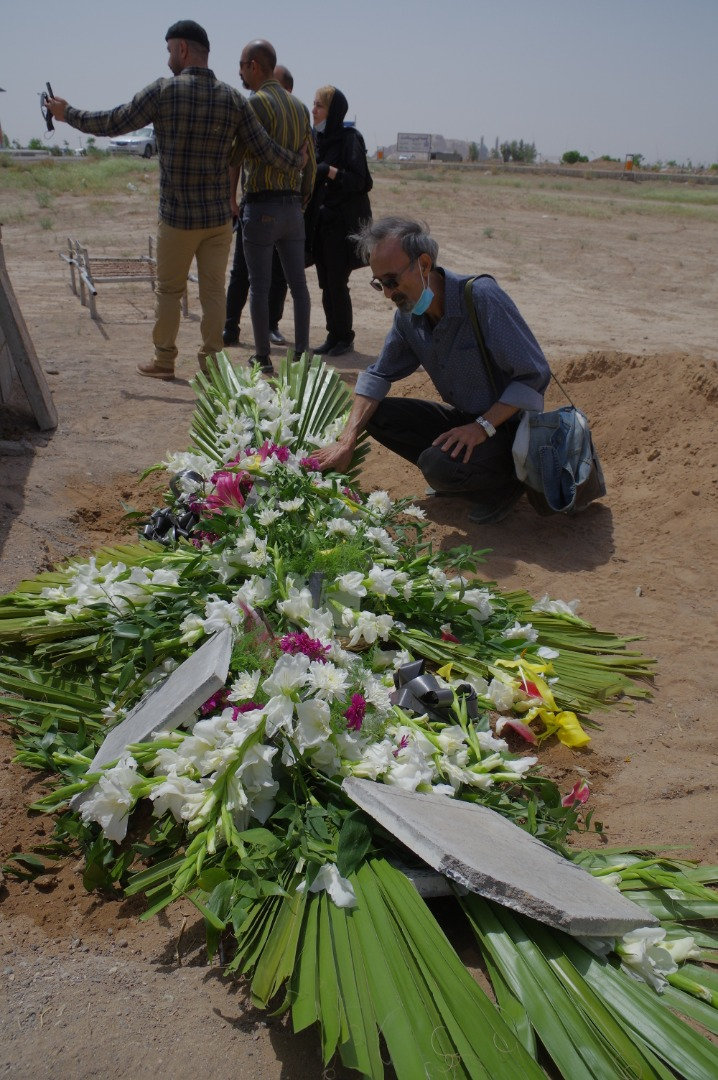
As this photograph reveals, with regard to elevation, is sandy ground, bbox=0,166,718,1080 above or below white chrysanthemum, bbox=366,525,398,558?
below

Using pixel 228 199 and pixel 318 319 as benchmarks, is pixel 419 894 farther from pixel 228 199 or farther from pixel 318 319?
pixel 318 319

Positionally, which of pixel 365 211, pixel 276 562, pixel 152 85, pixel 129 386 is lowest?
pixel 129 386

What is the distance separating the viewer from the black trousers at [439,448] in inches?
155

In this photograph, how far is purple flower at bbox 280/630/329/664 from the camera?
2258mm

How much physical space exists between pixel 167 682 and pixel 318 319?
683 centimetres

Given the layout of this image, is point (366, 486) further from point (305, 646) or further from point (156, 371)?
point (305, 646)

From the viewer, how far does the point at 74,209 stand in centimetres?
1600

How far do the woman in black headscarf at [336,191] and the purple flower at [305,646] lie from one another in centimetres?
481

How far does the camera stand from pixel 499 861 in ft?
5.58

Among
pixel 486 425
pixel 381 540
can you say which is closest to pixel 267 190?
pixel 486 425

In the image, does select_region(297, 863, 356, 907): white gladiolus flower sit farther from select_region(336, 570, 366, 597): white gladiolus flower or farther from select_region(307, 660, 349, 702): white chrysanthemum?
select_region(336, 570, 366, 597): white gladiolus flower

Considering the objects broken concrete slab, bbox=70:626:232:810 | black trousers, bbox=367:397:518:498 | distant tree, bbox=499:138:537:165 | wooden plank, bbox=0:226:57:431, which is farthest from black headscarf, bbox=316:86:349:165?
distant tree, bbox=499:138:537:165

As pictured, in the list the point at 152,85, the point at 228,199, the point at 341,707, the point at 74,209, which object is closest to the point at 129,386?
the point at 228,199

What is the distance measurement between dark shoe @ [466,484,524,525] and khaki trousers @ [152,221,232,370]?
2.49m
